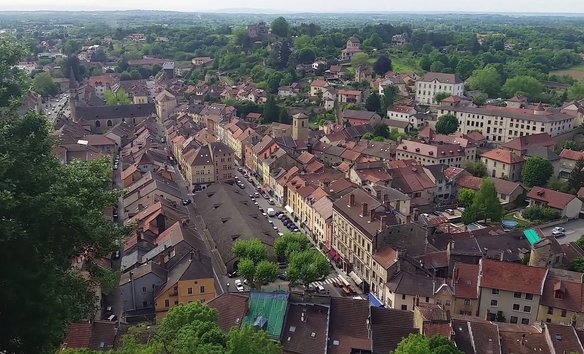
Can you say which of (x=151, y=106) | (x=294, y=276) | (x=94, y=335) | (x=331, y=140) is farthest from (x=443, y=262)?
(x=151, y=106)

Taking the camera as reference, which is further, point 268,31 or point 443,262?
point 268,31

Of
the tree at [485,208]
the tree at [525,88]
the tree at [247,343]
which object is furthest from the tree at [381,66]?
the tree at [247,343]

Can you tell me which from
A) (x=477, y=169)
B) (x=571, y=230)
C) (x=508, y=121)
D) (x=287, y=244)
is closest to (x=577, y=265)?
(x=571, y=230)

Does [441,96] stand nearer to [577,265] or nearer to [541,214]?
[541,214]

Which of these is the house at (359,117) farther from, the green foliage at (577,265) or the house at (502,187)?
the green foliage at (577,265)

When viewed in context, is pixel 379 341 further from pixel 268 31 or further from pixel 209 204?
pixel 268 31
